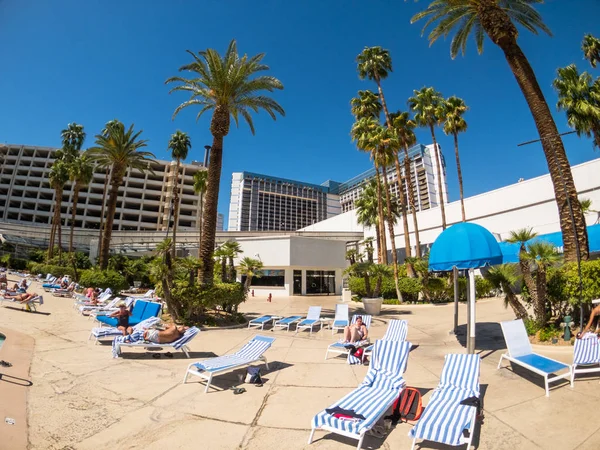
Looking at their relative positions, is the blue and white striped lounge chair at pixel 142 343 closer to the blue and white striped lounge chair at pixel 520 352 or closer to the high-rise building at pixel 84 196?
the blue and white striped lounge chair at pixel 520 352

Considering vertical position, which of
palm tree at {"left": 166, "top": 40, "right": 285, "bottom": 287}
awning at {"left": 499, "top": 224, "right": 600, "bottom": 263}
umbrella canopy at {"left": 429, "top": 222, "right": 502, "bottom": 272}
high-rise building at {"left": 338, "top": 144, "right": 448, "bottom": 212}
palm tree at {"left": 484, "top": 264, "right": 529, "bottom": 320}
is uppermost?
high-rise building at {"left": 338, "top": 144, "right": 448, "bottom": 212}

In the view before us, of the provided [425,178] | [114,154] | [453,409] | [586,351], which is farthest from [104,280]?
[425,178]

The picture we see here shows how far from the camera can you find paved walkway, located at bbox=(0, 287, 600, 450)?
152 inches

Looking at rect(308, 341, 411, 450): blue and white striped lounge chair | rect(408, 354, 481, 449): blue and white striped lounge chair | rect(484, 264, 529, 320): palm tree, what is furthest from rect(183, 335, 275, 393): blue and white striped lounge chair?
rect(484, 264, 529, 320): palm tree

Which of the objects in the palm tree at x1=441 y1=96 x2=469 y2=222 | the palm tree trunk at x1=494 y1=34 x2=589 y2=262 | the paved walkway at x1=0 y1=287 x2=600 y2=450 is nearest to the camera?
the paved walkway at x1=0 y1=287 x2=600 y2=450

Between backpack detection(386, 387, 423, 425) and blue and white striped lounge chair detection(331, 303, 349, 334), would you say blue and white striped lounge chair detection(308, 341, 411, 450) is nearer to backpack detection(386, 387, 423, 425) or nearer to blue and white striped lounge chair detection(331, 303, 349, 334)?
backpack detection(386, 387, 423, 425)

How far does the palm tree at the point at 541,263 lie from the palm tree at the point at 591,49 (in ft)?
66.7

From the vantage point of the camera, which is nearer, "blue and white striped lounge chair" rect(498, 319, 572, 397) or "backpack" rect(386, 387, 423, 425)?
"backpack" rect(386, 387, 423, 425)

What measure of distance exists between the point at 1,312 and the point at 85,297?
16.4ft

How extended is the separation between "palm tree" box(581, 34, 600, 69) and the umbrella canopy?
2121 centimetres

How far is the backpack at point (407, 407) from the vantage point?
14.5ft

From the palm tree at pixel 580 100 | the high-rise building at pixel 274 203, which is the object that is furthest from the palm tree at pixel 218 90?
the high-rise building at pixel 274 203

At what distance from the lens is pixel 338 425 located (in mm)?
3705

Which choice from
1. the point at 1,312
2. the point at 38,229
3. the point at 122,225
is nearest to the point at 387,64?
the point at 1,312
